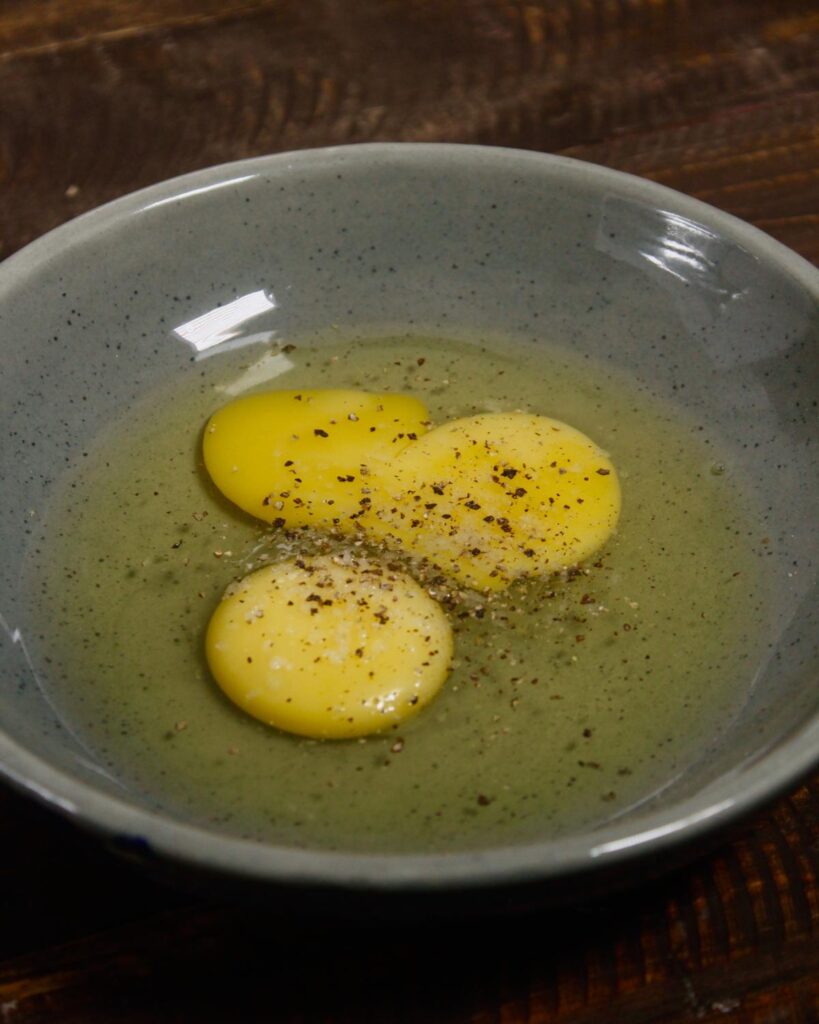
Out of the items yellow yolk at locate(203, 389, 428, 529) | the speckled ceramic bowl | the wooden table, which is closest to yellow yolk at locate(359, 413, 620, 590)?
yellow yolk at locate(203, 389, 428, 529)

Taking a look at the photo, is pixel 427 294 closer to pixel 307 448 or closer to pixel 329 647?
pixel 307 448

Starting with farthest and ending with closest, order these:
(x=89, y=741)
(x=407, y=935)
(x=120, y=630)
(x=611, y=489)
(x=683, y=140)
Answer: (x=683, y=140) → (x=611, y=489) → (x=120, y=630) → (x=89, y=741) → (x=407, y=935)

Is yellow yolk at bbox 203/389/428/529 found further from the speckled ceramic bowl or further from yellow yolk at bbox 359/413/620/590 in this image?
the speckled ceramic bowl

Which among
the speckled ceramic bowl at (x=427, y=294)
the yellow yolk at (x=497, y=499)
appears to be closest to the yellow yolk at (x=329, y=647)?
the yellow yolk at (x=497, y=499)

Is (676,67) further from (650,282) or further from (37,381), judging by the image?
(37,381)

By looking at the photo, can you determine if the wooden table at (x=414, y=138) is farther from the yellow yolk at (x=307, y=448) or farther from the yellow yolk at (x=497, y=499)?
the yellow yolk at (x=307, y=448)

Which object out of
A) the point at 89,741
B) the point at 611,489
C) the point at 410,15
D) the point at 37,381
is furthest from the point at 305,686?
the point at 410,15
